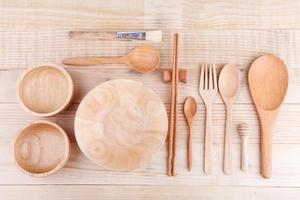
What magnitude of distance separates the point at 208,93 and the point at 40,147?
451mm

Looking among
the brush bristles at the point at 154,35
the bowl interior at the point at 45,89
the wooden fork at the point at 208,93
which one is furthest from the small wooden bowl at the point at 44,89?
the wooden fork at the point at 208,93

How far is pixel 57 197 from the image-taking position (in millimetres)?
868

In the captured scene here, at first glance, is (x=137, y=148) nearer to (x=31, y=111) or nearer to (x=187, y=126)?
(x=187, y=126)

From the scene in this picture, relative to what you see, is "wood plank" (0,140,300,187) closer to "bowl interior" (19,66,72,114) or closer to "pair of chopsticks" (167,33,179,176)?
"pair of chopsticks" (167,33,179,176)

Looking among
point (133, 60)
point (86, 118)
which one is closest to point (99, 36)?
point (133, 60)

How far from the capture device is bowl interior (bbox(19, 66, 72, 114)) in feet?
2.83

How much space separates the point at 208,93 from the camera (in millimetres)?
881

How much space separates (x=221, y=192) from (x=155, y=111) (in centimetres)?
27

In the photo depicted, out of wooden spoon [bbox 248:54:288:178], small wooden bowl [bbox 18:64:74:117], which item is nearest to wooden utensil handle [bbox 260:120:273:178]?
wooden spoon [bbox 248:54:288:178]

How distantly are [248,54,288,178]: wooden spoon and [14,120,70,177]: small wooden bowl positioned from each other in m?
0.49

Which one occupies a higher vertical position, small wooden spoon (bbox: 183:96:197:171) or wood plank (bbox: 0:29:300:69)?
wood plank (bbox: 0:29:300:69)

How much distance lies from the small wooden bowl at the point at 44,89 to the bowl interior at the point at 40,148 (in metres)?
0.05

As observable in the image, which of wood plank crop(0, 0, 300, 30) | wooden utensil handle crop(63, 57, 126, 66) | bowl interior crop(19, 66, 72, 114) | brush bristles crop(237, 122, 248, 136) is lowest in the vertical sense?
brush bristles crop(237, 122, 248, 136)

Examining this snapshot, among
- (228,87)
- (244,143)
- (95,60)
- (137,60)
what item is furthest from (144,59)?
(244,143)
